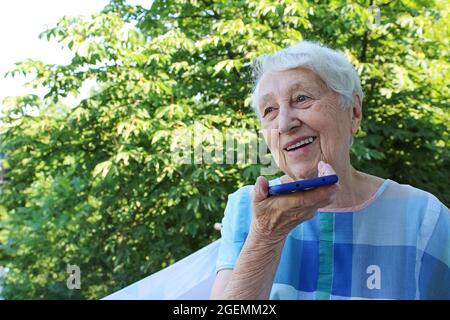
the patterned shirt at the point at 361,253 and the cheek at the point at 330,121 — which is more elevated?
the cheek at the point at 330,121

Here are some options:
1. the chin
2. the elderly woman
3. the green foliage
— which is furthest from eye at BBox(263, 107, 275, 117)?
the green foliage

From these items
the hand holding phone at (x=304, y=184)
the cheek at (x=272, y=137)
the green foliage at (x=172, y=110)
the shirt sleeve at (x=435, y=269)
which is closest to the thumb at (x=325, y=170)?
the hand holding phone at (x=304, y=184)

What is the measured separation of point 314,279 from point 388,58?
11.2 ft

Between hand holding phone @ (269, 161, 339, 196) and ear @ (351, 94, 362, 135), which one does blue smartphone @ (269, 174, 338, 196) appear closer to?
hand holding phone @ (269, 161, 339, 196)

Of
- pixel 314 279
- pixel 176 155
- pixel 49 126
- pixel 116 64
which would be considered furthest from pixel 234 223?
pixel 49 126

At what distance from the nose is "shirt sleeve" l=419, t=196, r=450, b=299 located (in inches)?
13.4

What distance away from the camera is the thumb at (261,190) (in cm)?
83

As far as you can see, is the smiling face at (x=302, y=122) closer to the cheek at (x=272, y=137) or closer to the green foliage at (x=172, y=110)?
the cheek at (x=272, y=137)

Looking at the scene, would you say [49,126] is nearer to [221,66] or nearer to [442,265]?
[221,66]

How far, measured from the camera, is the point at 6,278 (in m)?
5.76

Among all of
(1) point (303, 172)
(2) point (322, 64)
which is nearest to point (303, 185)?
(1) point (303, 172)

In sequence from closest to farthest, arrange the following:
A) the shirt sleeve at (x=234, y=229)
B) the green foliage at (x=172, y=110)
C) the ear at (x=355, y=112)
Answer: the shirt sleeve at (x=234, y=229), the ear at (x=355, y=112), the green foliage at (x=172, y=110)
